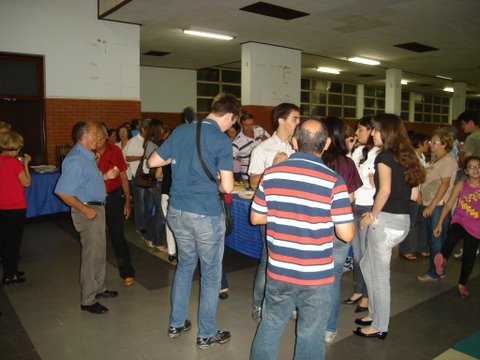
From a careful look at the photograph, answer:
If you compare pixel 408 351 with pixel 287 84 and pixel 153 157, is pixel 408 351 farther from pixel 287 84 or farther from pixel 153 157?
pixel 287 84

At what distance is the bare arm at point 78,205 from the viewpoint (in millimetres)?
3141

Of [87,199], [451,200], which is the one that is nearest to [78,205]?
[87,199]

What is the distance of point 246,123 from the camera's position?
248 inches

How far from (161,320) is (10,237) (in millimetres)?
1962

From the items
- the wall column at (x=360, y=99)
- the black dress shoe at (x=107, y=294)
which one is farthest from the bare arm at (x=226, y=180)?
the wall column at (x=360, y=99)

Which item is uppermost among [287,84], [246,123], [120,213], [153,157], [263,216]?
[287,84]

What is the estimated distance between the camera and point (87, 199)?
10.9 ft

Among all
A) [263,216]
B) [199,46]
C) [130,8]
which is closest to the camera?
[263,216]

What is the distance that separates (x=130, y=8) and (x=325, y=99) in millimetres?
12599

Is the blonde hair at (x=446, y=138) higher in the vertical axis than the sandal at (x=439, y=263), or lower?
higher

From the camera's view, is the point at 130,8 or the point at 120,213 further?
the point at 130,8

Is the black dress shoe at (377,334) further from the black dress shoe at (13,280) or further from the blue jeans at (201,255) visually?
the black dress shoe at (13,280)

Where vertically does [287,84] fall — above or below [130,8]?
below

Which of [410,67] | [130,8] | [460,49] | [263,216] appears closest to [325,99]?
[410,67]
